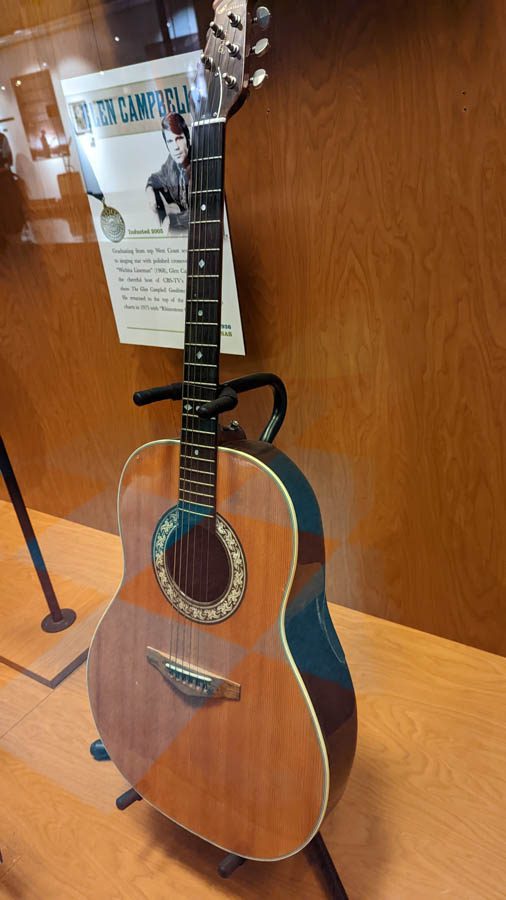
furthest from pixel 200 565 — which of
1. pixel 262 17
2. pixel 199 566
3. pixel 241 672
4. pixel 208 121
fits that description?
pixel 262 17

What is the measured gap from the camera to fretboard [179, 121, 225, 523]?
0.80 meters

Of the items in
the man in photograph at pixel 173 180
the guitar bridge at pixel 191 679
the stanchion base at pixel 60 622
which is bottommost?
the stanchion base at pixel 60 622

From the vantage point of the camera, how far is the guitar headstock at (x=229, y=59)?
0.75 meters

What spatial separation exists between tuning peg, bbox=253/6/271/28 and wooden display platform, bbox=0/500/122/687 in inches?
46.4

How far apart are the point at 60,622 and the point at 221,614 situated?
765 mm

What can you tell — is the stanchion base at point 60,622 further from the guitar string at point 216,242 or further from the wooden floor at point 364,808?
the guitar string at point 216,242

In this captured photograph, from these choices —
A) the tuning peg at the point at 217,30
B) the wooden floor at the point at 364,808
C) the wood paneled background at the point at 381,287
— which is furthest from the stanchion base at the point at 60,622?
the tuning peg at the point at 217,30

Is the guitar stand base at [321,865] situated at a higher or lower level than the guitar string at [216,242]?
lower

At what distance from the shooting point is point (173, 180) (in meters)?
1.15

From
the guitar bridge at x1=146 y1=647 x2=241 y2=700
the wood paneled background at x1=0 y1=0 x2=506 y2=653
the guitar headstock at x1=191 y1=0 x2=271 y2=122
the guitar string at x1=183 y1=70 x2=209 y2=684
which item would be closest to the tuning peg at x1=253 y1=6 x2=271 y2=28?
the guitar headstock at x1=191 y1=0 x2=271 y2=122

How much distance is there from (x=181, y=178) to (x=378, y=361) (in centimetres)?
49

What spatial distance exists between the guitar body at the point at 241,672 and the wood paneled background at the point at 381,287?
367 mm

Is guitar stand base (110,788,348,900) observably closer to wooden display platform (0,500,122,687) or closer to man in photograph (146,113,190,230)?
wooden display platform (0,500,122,687)

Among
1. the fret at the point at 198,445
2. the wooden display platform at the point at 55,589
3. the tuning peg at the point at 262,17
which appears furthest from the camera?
the wooden display platform at the point at 55,589
